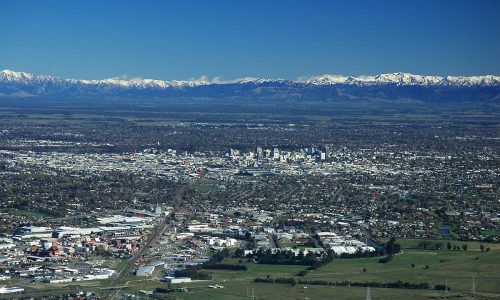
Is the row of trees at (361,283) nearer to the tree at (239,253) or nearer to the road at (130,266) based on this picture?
the tree at (239,253)

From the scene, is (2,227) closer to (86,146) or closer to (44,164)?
(44,164)

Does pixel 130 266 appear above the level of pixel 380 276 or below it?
below

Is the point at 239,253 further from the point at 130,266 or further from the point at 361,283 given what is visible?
the point at 361,283

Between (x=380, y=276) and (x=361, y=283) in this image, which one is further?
(x=380, y=276)

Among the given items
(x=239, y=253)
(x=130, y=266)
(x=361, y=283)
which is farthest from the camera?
(x=239, y=253)

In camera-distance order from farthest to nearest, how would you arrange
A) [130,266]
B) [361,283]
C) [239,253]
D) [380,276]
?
1. [239,253]
2. [130,266]
3. [380,276]
4. [361,283]

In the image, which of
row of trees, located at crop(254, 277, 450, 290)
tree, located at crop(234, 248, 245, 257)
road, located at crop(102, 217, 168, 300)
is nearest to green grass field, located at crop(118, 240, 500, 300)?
row of trees, located at crop(254, 277, 450, 290)

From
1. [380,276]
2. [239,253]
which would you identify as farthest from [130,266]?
[380,276]

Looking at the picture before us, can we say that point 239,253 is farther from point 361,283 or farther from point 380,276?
point 361,283

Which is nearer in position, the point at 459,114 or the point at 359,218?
the point at 359,218

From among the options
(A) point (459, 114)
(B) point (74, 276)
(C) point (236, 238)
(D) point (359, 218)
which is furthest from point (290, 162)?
(A) point (459, 114)

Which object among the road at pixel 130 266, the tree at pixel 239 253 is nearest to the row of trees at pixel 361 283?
the tree at pixel 239 253
